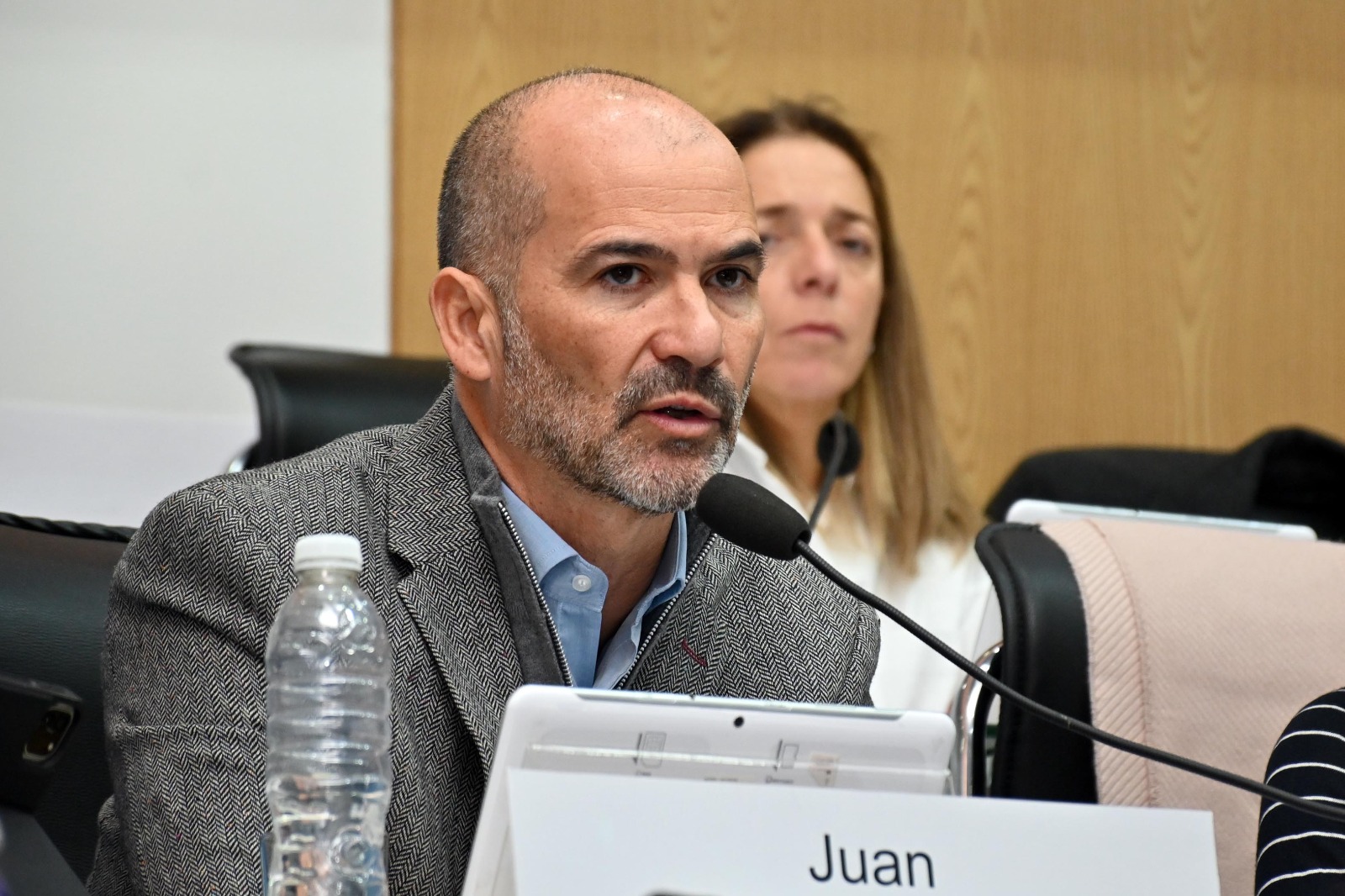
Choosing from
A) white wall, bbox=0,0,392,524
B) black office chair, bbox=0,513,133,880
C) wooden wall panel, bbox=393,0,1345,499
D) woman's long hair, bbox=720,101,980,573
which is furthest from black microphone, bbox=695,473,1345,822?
wooden wall panel, bbox=393,0,1345,499

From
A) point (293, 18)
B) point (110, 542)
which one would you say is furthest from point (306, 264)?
point (110, 542)

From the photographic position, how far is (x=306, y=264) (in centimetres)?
317

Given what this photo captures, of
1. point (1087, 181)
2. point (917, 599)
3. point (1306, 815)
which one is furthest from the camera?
point (1087, 181)

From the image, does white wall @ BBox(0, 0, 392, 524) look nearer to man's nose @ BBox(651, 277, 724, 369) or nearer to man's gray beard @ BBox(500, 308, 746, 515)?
man's gray beard @ BBox(500, 308, 746, 515)

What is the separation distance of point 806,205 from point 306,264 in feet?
3.57

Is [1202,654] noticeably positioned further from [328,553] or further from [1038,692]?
[328,553]

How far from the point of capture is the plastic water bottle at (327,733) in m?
0.94

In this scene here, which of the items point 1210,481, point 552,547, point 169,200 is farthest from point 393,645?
point 169,200

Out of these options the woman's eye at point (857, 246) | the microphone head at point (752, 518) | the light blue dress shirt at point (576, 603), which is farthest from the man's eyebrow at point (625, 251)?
the woman's eye at point (857, 246)

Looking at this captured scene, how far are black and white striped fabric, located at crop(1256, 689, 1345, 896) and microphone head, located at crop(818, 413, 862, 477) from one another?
111cm

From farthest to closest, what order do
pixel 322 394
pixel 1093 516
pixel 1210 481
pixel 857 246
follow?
pixel 857 246
pixel 1210 481
pixel 322 394
pixel 1093 516

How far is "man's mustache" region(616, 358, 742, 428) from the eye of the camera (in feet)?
4.67

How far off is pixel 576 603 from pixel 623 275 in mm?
301

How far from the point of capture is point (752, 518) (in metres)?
1.14
